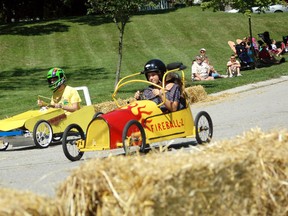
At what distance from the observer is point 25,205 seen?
5098 millimetres

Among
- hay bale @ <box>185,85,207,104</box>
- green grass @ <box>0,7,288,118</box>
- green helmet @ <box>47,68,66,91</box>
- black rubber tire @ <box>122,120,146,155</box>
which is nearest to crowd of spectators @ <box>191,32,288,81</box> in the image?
green grass @ <box>0,7,288,118</box>

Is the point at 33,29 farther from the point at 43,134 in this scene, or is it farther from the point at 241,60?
the point at 43,134

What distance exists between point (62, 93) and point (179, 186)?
32.4ft

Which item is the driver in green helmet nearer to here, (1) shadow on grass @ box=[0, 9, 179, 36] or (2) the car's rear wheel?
(2) the car's rear wheel

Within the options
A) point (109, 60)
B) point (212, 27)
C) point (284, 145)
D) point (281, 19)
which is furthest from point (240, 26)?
point (284, 145)

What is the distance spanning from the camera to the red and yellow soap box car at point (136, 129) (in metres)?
10.9

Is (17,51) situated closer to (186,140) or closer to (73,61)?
(73,61)

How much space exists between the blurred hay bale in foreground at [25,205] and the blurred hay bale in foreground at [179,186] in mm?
119

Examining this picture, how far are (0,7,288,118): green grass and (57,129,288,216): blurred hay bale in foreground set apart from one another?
17.6m

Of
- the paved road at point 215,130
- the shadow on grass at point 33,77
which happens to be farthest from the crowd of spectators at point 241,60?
the shadow on grass at point 33,77

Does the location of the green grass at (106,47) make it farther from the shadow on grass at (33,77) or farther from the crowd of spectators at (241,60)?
the crowd of spectators at (241,60)

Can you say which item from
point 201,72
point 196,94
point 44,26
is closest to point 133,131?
point 196,94

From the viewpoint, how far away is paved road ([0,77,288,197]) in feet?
32.2

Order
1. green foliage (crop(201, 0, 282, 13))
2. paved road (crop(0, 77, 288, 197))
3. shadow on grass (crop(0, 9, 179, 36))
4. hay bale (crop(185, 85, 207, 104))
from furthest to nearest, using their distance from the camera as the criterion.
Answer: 1. shadow on grass (crop(0, 9, 179, 36))
2. green foliage (crop(201, 0, 282, 13))
3. hay bale (crop(185, 85, 207, 104))
4. paved road (crop(0, 77, 288, 197))
